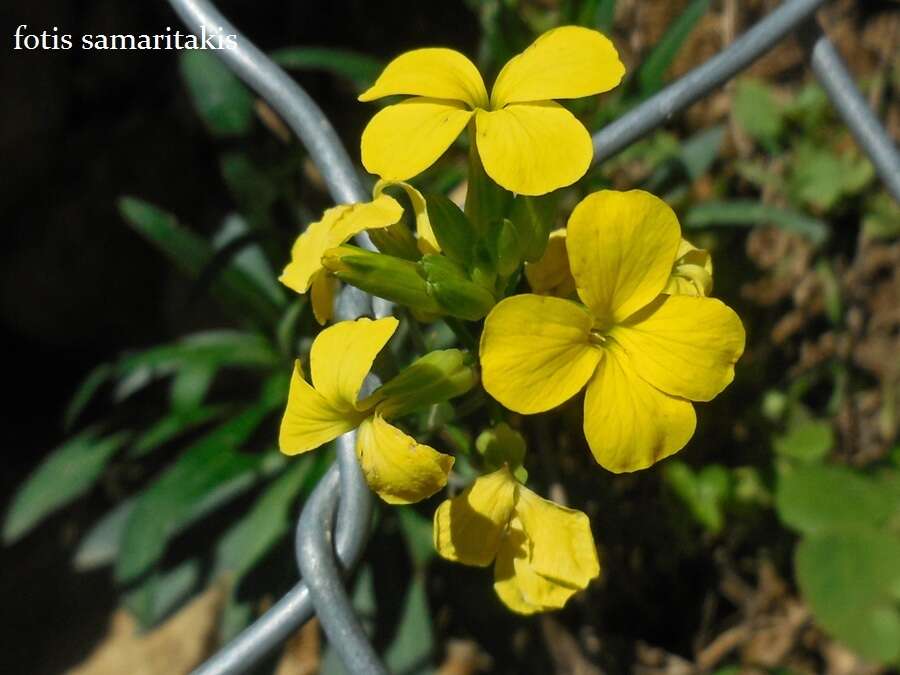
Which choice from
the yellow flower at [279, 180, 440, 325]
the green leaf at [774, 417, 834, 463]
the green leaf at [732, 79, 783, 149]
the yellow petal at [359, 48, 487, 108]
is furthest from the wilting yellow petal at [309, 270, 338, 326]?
the green leaf at [732, 79, 783, 149]

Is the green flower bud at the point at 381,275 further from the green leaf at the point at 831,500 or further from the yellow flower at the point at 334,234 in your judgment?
the green leaf at the point at 831,500

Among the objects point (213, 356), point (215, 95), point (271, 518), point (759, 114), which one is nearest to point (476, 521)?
point (271, 518)

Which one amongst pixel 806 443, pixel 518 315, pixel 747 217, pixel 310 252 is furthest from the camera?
pixel 747 217

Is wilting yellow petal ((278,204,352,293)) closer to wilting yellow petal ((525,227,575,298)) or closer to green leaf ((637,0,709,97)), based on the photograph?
wilting yellow petal ((525,227,575,298))

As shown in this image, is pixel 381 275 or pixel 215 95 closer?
pixel 381 275

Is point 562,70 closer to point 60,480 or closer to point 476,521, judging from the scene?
point 476,521

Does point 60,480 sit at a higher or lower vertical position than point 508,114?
lower

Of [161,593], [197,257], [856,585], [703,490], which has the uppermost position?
[197,257]

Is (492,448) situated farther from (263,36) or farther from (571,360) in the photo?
(263,36)
